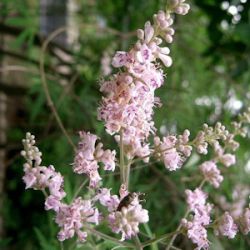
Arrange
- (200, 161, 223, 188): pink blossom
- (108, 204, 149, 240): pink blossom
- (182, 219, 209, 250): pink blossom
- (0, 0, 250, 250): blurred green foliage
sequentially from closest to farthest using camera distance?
(108, 204, 149, 240): pink blossom, (182, 219, 209, 250): pink blossom, (200, 161, 223, 188): pink blossom, (0, 0, 250, 250): blurred green foliage

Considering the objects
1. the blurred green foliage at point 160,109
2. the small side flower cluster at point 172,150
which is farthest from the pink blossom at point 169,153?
the blurred green foliage at point 160,109

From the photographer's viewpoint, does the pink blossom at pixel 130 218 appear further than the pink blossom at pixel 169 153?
No

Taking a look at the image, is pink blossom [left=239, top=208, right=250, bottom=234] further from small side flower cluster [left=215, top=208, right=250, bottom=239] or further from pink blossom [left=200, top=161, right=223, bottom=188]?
pink blossom [left=200, top=161, right=223, bottom=188]

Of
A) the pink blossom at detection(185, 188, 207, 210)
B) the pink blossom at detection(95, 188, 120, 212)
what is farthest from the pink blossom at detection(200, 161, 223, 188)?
the pink blossom at detection(95, 188, 120, 212)

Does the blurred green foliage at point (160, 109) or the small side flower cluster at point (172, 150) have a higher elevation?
the small side flower cluster at point (172, 150)

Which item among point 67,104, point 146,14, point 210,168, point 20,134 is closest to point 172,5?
point 210,168

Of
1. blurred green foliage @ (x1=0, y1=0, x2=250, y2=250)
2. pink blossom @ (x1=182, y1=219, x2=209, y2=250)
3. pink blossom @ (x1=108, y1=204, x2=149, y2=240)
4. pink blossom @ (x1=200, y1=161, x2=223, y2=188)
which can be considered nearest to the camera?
pink blossom @ (x1=108, y1=204, x2=149, y2=240)

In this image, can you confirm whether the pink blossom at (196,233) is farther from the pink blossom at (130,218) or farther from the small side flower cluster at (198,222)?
the pink blossom at (130,218)

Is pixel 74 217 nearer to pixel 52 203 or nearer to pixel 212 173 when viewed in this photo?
pixel 52 203
